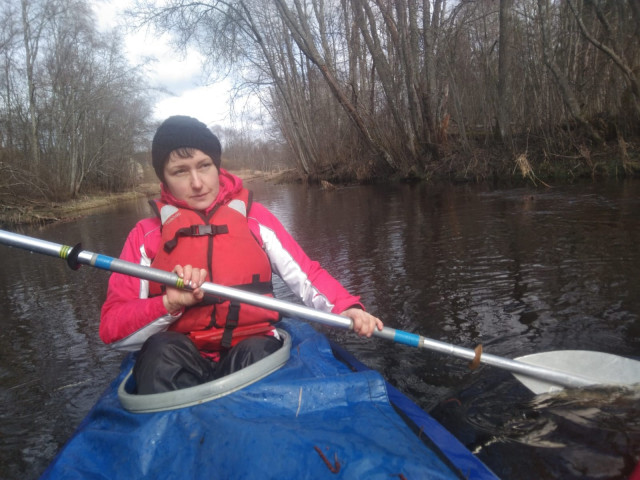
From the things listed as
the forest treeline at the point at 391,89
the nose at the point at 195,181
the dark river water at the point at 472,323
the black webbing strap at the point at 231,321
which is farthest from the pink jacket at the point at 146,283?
the forest treeline at the point at 391,89

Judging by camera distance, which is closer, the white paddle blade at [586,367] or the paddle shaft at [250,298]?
the paddle shaft at [250,298]

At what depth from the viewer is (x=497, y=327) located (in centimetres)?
268

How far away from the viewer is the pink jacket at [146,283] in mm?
1685

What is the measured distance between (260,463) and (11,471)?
1.44 m

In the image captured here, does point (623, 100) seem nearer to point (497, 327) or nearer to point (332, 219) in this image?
point (332, 219)

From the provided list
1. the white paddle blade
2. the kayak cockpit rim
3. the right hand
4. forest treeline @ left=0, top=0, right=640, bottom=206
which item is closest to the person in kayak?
the right hand

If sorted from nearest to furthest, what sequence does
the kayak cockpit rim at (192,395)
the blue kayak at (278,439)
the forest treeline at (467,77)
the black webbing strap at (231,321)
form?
1. the blue kayak at (278,439)
2. the kayak cockpit rim at (192,395)
3. the black webbing strap at (231,321)
4. the forest treeline at (467,77)

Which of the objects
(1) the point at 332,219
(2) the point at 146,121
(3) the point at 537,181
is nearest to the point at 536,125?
(3) the point at 537,181

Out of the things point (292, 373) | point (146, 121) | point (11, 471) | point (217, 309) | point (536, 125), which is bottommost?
point (11, 471)

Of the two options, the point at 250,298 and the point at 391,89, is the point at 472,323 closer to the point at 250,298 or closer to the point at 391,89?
the point at 250,298

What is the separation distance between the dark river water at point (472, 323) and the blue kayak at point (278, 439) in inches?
22.4

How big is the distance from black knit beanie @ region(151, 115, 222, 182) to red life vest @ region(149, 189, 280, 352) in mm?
222

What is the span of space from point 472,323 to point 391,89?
10.9 metres

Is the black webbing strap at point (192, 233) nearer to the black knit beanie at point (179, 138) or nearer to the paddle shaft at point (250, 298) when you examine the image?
the paddle shaft at point (250, 298)
